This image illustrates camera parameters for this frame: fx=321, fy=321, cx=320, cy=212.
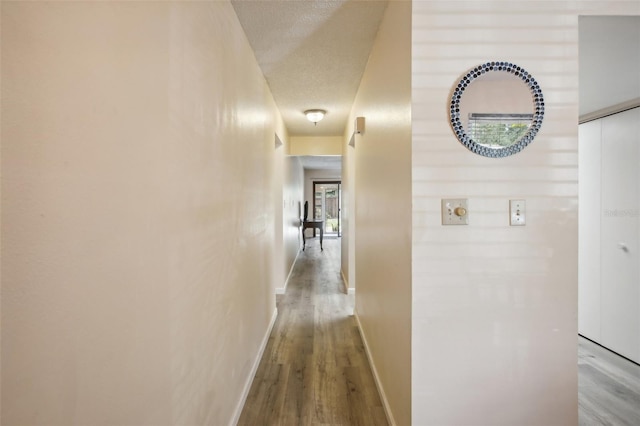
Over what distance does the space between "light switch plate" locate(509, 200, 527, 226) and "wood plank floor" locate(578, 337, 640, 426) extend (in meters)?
1.43

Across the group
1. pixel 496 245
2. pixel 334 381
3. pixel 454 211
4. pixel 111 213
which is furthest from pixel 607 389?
pixel 111 213

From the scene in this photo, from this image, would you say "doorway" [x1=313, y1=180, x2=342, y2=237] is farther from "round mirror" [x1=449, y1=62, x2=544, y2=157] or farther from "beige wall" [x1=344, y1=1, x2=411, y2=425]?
"round mirror" [x1=449, y1=62, x2=544, y2=157]

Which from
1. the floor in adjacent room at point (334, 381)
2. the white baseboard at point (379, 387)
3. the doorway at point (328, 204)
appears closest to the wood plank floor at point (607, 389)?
the floor in adjacent room at point (334, 381)

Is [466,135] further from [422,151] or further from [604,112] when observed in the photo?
[604,112]

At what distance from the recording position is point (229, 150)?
181 cm

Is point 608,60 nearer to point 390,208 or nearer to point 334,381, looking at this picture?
point 390,208

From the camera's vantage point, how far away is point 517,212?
1.45 meters

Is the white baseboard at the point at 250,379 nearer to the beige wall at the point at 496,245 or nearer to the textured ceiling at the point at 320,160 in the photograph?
the beige wall at the point at 496,245

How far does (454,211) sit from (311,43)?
1683 mm

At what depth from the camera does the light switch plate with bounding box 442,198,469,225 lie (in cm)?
143

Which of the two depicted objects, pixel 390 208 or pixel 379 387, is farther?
pixel 379 387

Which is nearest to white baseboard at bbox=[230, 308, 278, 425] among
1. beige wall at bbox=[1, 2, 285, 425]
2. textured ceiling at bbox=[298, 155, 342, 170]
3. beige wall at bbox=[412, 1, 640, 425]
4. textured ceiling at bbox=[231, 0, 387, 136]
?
beige wall at bbox=[1, 2, 285, 425]

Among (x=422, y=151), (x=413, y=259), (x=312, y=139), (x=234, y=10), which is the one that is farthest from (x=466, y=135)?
(x=312, y=139)

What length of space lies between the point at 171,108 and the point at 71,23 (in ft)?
1.29
